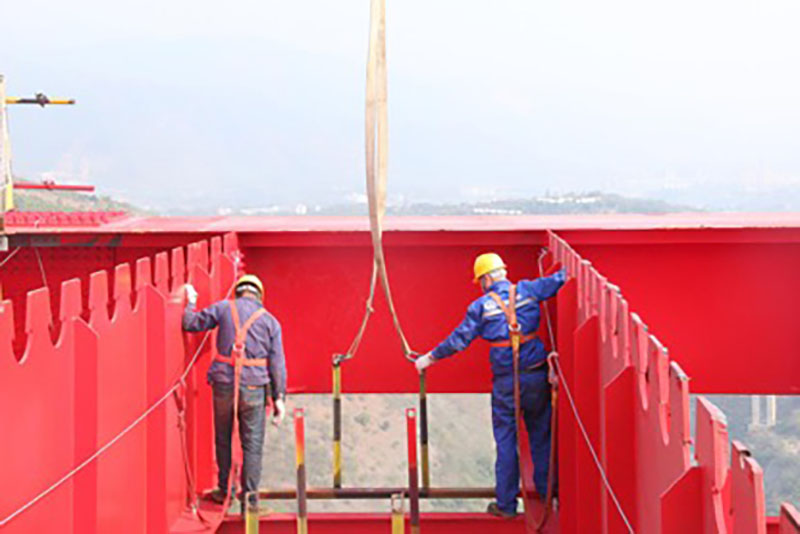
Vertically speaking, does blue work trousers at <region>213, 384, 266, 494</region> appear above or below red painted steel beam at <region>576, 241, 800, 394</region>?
below

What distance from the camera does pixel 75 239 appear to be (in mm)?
11164

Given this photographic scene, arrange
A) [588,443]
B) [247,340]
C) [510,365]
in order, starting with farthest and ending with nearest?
[510,365] < [247,340] < [588,443]

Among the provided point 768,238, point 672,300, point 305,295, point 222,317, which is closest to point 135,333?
point 222,317

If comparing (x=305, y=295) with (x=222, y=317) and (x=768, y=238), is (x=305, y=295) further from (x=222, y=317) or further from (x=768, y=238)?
(x=768, y=238)

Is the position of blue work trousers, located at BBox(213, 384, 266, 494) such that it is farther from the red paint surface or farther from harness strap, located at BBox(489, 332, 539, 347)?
harness strap, located at BBox(489, 332, 539, 347)

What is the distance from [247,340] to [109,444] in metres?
2.32

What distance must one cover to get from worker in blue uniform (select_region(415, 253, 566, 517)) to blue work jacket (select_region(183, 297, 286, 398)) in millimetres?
1307

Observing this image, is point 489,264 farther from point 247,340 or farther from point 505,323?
point 247,340

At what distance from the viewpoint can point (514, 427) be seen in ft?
28.4

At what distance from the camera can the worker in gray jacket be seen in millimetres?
8227

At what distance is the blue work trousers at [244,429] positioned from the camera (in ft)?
27.4

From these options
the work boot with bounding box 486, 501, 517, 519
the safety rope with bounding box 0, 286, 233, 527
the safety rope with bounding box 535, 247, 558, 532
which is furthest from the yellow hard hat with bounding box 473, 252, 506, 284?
the safety rope with bounding box 0, 286, 233, 527

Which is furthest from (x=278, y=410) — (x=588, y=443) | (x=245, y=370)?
(x=588, y=443)

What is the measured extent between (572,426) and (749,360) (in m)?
3.49
